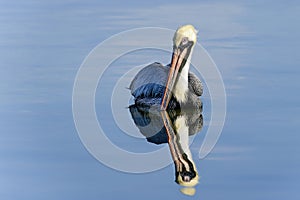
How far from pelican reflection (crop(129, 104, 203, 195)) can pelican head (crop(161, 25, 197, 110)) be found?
23 centimetres

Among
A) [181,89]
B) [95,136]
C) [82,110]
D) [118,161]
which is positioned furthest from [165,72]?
[118,161]

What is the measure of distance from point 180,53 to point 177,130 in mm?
1656

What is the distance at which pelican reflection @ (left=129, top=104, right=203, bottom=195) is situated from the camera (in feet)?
23.1

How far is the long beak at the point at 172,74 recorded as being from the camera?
963 cm

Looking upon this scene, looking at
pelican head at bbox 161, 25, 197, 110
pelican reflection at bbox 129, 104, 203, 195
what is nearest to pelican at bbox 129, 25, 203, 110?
pelican head at bbox 161, 25, 197, 110

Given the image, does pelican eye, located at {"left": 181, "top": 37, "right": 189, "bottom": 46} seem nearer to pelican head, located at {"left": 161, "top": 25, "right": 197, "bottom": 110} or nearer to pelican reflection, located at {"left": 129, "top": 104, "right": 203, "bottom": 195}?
pelican head, located at {"left": 161, "top": 25, "right": 197, "bottom": 110}

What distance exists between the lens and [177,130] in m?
8.35

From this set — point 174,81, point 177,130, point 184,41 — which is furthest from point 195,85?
point 177,130

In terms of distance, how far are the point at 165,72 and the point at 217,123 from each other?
1508mm

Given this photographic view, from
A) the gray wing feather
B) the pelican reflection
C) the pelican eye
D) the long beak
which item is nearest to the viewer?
the pelican reflection

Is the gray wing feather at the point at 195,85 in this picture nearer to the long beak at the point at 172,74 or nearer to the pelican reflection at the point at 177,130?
the long beak at the point at 172,74

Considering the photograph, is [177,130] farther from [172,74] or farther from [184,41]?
[184,41]

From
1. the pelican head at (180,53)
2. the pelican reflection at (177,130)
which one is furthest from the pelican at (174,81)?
the pelican reflection at (177,130)

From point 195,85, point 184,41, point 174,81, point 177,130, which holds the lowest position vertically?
point 177,130
